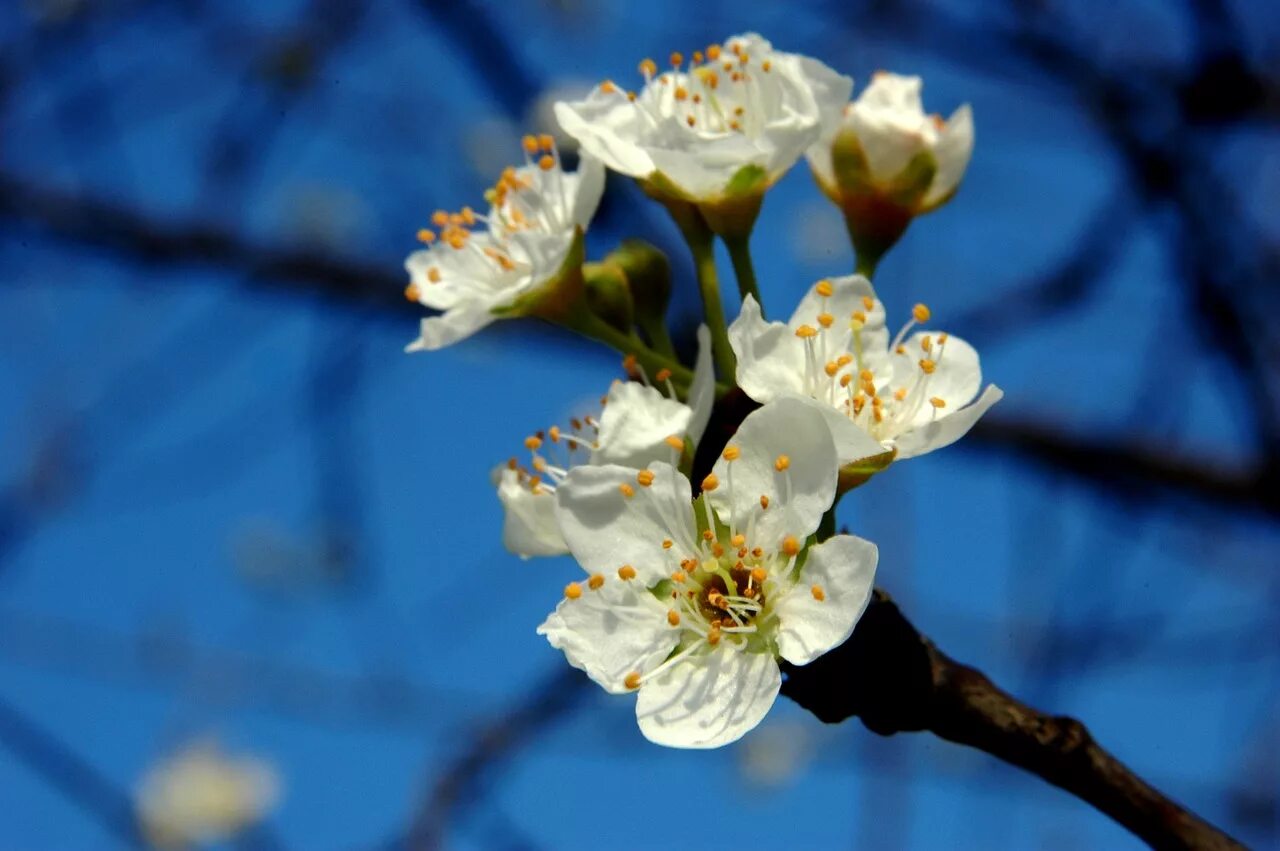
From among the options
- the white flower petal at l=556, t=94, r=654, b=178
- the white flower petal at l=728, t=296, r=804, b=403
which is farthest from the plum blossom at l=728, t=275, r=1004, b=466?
the white flower petal at l=556, t=94, r=654, b=178

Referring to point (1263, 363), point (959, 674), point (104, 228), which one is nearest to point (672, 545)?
point (959, 674)

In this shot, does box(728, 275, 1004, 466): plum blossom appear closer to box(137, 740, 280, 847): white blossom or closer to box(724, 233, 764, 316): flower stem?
box(724, 233, 764, 316): flower stem

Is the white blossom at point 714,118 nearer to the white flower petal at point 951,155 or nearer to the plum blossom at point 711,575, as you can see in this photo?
the white flower petal at point 951,155

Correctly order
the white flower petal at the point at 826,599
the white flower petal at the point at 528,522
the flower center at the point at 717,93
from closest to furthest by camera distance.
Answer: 1. the white flower petal at the point at 826,599
2. the white flower petal at the point at 528,522
3. the flower center at the point at 717,93

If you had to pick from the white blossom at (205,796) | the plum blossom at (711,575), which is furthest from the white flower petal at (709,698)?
the white blossom at (205,796)

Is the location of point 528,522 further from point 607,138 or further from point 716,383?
point 607,138

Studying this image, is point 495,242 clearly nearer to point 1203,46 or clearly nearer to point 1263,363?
point 1203,46
